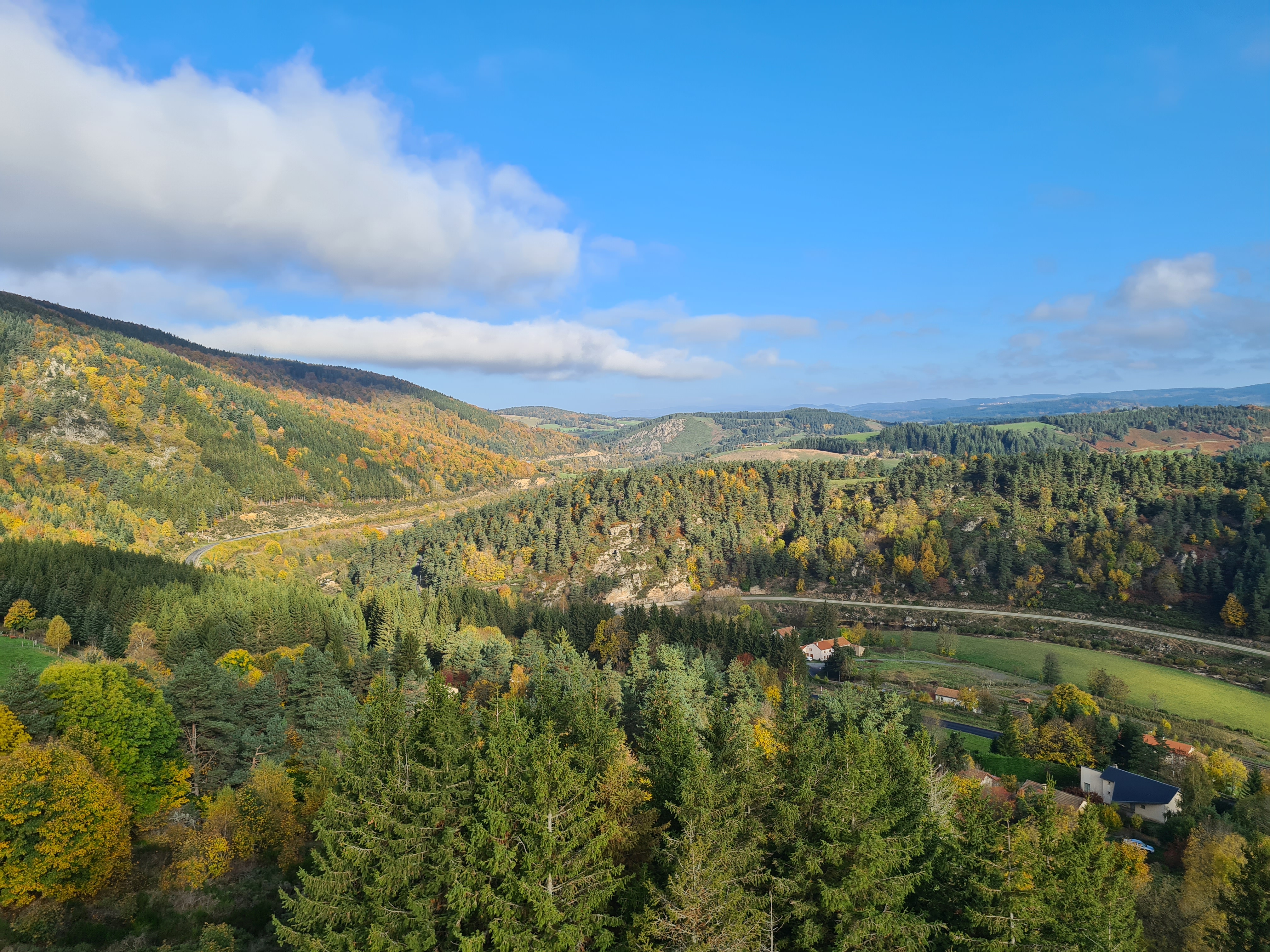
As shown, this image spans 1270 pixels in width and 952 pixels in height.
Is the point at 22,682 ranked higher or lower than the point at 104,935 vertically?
higher

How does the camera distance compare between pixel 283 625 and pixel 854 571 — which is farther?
pixel 854 571

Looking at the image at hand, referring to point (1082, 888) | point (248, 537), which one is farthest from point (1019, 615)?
point (248, 537)

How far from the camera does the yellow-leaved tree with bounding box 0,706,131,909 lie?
27156 millimetres

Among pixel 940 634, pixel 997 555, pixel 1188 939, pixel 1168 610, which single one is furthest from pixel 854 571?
pixel 1188 939

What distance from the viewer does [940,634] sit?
12038cm

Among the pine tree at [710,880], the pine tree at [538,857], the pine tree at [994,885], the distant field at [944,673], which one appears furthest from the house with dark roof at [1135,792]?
the pine tree at [538,857]

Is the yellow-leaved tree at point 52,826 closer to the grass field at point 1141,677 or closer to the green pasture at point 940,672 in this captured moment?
the green pasture at point 940,672

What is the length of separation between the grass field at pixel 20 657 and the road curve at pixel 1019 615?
381 ft

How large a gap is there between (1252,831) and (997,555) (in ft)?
394

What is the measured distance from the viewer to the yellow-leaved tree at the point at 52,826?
2716 cm

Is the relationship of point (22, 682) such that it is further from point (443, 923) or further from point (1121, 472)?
point (1121, 472)

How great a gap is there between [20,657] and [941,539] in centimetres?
17518

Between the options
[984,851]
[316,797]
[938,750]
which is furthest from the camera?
[938,750]

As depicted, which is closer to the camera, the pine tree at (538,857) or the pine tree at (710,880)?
the pine tree at (710,880)
